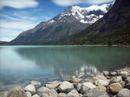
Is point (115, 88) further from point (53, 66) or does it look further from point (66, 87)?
point (53, 66)

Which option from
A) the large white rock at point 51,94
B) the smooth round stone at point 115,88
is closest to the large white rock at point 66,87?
the large white rock at point 51,94

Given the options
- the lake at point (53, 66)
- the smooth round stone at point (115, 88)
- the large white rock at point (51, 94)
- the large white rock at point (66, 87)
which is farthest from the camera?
the lake at point (53, 66)

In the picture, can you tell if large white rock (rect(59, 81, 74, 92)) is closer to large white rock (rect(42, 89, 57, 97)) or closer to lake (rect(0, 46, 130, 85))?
large white rock (rect(42, 89, 57, 97))

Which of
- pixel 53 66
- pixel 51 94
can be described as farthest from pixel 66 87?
pixel 53 66

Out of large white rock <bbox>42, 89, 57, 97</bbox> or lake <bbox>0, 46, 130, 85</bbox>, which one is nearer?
large white rock <bbox>42, 89, 57, 97</bbox>

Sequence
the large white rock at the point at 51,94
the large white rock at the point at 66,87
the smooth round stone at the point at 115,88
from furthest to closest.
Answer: the large white rock at the point at 66,87
the large white rock at the point at 51,94
the smooth round stone at the point at 115,88

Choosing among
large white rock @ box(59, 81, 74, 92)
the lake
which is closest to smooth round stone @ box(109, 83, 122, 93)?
large white rock @ box(59, 81, 74, 92)

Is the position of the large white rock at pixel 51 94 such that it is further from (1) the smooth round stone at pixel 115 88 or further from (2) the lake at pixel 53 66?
(2) the lake at pixel 53 66

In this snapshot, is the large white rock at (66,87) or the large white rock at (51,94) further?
the large white rock at (66,87)

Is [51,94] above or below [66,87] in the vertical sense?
below

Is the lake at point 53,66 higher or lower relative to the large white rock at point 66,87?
lower

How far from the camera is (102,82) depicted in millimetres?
17891

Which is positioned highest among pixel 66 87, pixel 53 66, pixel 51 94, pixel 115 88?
pixel 115 88

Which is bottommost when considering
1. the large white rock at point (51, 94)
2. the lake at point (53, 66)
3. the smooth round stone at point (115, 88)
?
the lake at point (53, 66)
